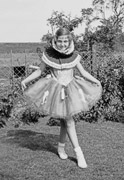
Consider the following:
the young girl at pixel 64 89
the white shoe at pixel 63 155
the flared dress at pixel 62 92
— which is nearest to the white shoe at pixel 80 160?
the young girl at pixel 64 89

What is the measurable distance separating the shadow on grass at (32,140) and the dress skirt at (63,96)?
0.90m

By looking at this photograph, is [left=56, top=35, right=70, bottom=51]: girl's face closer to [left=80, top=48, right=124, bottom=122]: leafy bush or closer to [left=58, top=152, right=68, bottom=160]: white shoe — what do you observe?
[left=58, top=152, right=68, bottom=160]: white shoe

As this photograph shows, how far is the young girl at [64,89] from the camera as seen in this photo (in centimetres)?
412

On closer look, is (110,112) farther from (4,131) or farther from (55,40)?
(55,40)

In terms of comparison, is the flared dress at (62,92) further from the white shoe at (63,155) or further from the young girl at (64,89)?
the white shoe at (63,155)

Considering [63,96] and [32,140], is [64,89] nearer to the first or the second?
[63,96]

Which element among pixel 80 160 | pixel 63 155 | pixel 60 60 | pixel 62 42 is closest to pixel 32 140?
pixel 63 155

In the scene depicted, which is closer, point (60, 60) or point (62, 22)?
point (60, 60)

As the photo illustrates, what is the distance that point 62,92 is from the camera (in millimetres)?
4176

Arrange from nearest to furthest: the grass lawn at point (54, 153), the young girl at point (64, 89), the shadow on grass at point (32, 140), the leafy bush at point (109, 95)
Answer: the grass lawn at point (54, 153) < the young girl at point (64, 89) < the shadow on grass at point (32, 140) < the leafy bush at point (109, 95)

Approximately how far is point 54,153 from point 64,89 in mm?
1042

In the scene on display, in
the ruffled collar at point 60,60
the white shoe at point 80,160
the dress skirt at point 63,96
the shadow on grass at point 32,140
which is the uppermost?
the ruffled collar at point 60,60

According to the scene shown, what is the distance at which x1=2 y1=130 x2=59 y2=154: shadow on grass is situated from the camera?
16.8ft

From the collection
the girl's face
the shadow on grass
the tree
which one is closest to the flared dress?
the girl's face
